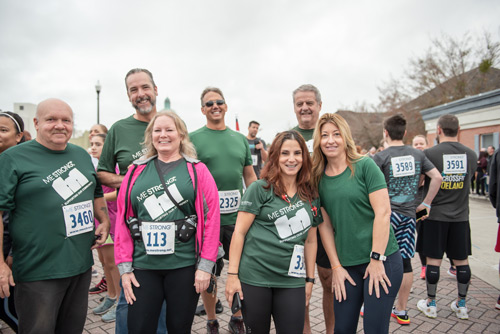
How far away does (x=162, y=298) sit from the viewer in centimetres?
234

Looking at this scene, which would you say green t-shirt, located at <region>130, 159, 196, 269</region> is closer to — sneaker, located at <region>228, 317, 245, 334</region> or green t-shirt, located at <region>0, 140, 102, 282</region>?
green t-shirt, located at <region>0, 140, 102, 282</region>

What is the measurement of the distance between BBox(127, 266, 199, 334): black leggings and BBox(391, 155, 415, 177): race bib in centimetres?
259

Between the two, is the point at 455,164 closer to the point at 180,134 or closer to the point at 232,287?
the point at 232,287

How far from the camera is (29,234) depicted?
2195 millimetres

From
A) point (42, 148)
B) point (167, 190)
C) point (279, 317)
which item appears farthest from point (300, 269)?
point (42, 148)

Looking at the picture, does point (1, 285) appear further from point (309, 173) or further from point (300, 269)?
point (309, 173)

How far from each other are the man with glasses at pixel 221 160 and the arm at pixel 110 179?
0.83 m

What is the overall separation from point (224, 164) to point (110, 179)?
1108 millimetres

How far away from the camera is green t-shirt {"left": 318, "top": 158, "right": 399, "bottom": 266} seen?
2367mm

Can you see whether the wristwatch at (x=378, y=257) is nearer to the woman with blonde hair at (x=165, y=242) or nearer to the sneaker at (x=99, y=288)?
the woman with blonde hair at (x=165, y=242)

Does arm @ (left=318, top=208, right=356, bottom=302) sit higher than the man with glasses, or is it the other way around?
the man with glasses

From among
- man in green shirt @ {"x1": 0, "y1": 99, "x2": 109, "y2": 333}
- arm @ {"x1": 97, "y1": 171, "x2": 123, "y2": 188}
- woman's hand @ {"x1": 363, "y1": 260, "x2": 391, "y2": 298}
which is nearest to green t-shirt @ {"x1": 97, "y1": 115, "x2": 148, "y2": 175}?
arm @ {"x1": 97, "y1": 171, "x2": 123, "y2": 188}

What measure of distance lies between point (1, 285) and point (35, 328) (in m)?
0.38

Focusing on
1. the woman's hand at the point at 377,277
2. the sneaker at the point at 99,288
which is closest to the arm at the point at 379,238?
the woman's hand at the point at 377,277
